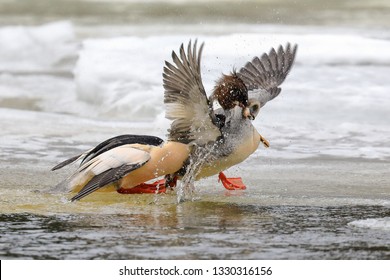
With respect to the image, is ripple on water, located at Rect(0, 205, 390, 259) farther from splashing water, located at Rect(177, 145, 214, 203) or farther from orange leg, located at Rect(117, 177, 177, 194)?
orange leg, located at Rect(117, 177, 177, 194)

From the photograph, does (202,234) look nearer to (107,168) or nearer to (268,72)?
(107,168)

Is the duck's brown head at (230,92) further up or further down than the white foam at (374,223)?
further up

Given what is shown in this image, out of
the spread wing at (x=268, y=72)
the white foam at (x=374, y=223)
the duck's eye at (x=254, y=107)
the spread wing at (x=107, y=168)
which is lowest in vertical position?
the white foam at (x=374, y=223)

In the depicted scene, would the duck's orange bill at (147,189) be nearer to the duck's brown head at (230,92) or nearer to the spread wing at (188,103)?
the spread wing at (188,103)

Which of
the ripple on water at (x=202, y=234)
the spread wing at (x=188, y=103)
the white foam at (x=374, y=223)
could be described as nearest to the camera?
the ripple on water at (x=202, y=234)

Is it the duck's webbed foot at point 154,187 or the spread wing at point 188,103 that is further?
the duck's webbed foot at point 154,187

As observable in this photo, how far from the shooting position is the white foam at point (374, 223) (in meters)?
6.87

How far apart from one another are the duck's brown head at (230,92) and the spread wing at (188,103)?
188 mm

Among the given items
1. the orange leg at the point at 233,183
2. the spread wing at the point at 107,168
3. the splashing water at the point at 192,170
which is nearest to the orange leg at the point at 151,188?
the splashing water at the point at 192,170

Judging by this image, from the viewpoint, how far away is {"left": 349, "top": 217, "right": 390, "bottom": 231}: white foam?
22.5 feet

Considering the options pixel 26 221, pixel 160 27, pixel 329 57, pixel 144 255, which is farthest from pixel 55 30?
pixel 144 255

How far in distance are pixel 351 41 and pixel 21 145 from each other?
6.82 metres

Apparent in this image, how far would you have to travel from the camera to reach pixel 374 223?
22.8 ft

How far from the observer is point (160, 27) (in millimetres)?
17328
